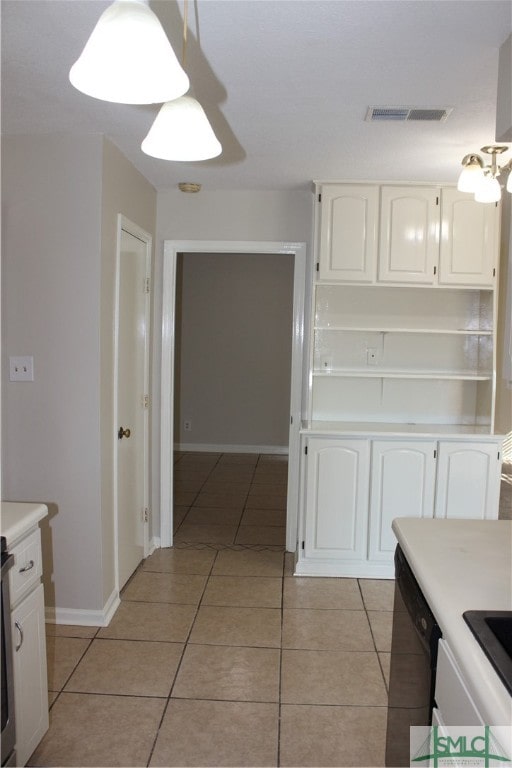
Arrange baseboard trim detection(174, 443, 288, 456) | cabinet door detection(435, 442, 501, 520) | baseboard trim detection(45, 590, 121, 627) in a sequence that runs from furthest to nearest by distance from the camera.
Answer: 1. baseboard trim detection(174, 443, 288, 456)
2. cabinet door detection(435, 442, 501, 520)
3. baseboard trim detection(45, 590, 121, 627)

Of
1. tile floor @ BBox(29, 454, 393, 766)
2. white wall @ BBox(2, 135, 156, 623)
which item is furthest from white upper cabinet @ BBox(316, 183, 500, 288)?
tile floor @ BBox(29, 454, 393, 766)

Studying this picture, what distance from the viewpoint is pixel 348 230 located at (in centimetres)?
370

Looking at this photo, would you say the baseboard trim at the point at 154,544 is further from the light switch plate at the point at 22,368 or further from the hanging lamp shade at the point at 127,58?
the hanging lamp shade at the point at 127,58

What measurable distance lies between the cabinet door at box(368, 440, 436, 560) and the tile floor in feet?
1.24

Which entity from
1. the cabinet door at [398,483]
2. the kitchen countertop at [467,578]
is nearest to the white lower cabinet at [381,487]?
the cabinet door at [398,483]

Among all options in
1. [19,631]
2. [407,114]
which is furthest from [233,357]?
[19,631]

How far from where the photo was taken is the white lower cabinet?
12.0 feet

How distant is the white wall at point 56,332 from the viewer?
2924mm

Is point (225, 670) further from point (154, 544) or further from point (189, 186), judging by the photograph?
point (189, 186)

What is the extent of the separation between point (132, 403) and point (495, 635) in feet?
8.86

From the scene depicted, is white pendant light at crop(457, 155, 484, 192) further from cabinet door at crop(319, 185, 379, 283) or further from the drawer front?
the drawer front

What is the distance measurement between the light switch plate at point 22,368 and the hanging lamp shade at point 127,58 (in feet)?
6.51

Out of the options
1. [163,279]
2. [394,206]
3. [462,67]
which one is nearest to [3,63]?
Result: [462,67]

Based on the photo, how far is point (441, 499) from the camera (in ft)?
12.1
